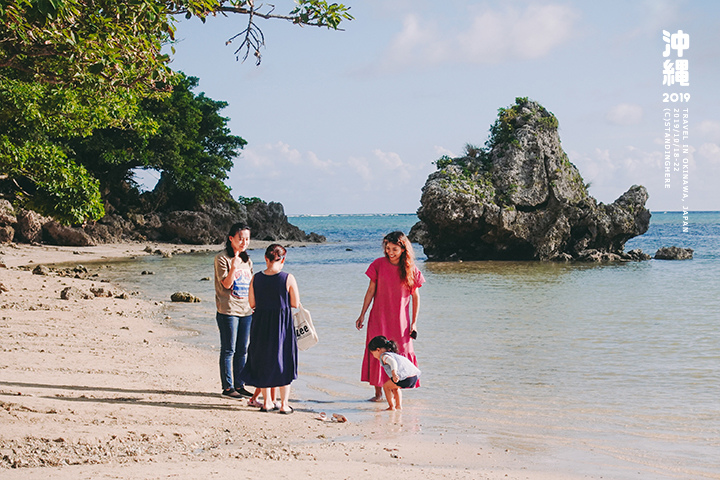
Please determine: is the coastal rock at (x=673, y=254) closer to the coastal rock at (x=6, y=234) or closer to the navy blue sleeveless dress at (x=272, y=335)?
the coastal rock at (x=6, y=234)

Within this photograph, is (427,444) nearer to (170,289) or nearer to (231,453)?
(231,453)

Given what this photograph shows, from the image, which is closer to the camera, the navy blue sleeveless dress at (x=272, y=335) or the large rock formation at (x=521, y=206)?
the navy blue sleeveless dress at (x=272, y=335)

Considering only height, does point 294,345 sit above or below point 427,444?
above

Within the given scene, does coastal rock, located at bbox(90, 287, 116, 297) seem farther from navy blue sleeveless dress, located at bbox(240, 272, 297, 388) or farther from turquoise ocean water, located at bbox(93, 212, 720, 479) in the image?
navy blue sleeveless dress, located at bbox(240, 272, 297, 388)

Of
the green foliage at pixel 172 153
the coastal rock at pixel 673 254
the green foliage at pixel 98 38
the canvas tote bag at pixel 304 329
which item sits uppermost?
the green foliage at pixel 172 153

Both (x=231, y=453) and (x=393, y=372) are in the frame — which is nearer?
(x=231, y=453)

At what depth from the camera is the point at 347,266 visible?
1334 inches

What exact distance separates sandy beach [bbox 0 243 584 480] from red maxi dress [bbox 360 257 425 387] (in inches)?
25.8

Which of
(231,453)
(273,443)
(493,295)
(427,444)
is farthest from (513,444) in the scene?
(493,295)

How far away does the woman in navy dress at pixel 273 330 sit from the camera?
267 inches

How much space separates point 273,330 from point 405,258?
167 centimetres

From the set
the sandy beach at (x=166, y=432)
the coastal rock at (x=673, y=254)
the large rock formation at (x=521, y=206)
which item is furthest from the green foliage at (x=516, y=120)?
the sandy beach at (x=166, y=432)

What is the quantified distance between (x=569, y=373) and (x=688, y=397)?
1.79m

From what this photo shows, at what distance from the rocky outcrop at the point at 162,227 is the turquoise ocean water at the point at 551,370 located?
14.2 metres
